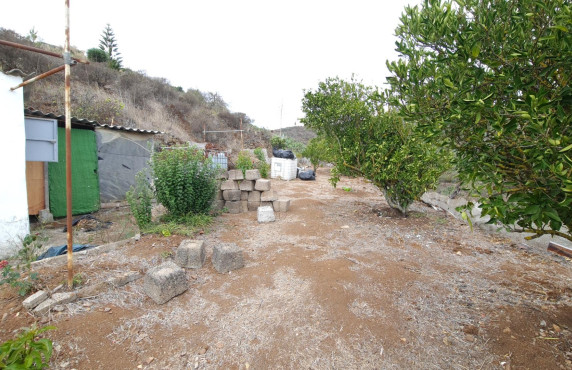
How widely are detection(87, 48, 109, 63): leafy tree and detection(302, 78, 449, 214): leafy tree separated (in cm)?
1909

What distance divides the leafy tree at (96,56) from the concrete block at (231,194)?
60.6 ft

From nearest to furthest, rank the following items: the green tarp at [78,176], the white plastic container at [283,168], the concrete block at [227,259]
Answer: the concrete block at [227,259] < the green tarp at [78,176] < the white plastic container at [283,168]

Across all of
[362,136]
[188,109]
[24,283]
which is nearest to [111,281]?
[24,283]

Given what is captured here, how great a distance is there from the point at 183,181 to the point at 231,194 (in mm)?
1776

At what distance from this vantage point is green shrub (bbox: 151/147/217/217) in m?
5.16

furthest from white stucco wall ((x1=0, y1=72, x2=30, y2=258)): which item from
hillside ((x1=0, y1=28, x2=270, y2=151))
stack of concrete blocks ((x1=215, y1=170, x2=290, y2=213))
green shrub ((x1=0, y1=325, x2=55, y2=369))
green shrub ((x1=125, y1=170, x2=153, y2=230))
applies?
hillside ((x1=0, y1=28, x2=270, y2=151))

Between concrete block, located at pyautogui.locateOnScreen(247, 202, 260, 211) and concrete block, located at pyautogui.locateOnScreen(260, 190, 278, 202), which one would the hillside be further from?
concrete block, located at pyautogui.locateOnScreen(260, 190, 278, 202)

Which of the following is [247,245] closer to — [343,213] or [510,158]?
[343,213]

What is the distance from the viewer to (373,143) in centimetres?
598

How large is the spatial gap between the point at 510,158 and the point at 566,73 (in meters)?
0.52

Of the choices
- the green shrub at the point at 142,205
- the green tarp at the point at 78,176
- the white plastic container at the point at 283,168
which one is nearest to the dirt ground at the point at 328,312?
the green shrub at the point at 142,205

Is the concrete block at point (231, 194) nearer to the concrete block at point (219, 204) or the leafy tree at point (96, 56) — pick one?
the concrete block at point (219, 204)

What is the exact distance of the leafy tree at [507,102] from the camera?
139cm

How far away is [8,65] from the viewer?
1229cm
